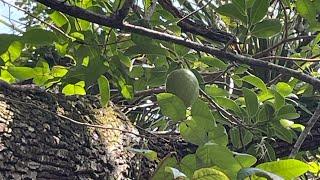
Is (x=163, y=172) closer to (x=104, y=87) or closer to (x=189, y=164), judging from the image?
(x=189, y=164)

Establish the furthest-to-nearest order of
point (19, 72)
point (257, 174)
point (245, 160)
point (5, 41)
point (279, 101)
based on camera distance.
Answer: point (279, 101), point (19, 72), point (5, 41), point (245, 160), point (257, 174)

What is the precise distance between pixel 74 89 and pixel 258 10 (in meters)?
0.34

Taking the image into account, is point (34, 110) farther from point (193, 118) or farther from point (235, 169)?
point (235, 169)

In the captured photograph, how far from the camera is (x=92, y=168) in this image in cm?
86

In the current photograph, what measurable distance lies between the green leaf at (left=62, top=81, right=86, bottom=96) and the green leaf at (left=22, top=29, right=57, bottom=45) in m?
0.14

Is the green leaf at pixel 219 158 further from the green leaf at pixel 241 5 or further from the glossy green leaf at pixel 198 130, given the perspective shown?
the green leaf at pixel 241 5

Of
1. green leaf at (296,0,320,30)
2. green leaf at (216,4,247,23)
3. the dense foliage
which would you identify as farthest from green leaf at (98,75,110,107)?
green leaf at (296,0,320,30)

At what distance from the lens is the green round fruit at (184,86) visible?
71 centimetres

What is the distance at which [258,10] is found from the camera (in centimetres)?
78

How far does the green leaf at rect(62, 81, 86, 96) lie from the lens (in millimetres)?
903

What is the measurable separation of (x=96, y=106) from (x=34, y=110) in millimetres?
172

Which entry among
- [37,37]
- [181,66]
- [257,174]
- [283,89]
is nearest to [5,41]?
[37,37]

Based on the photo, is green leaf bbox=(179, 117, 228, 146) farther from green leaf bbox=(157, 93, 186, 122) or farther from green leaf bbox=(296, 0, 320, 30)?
green leaf bbox=(296, 0, 320, 30)

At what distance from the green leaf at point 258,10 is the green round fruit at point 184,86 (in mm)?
144
